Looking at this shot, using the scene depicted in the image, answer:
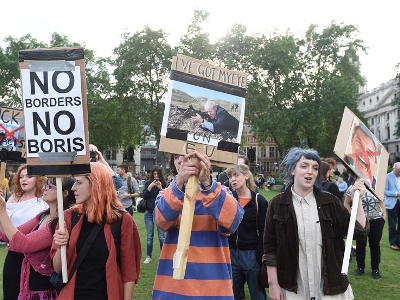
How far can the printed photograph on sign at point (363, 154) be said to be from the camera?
139 inches

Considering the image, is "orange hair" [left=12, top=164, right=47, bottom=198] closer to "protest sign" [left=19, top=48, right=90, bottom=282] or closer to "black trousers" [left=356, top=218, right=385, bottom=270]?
"protest sign" [left=19, top=48, right=90, bottom=282]

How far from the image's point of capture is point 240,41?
131ft

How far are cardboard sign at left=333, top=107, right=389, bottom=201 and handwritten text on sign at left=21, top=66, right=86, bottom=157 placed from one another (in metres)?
1.97

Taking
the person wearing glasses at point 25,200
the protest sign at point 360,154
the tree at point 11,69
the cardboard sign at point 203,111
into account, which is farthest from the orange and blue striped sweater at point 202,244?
the tree at point 11,69

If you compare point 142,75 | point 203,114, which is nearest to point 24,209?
point 203,114

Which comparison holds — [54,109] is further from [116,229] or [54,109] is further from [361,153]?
[361,153]

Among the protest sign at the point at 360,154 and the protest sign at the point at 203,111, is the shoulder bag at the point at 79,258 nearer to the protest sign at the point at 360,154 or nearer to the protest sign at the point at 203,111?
the protest sign at the point at 203,111

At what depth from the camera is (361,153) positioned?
3.68 m

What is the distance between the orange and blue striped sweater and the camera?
288cm

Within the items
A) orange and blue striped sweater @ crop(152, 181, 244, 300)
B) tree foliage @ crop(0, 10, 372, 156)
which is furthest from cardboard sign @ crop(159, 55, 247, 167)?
tree foliage @ crop(0, 10, 372, 156)

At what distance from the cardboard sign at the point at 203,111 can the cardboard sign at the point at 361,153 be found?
889mm

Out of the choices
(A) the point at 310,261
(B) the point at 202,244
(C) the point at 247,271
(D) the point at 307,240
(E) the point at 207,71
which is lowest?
(C) the point at 247,271

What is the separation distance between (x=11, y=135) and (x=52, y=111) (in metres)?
1.82

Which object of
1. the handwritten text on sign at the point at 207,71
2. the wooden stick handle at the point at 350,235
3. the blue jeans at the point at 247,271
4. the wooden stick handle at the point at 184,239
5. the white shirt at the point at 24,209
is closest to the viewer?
the wooden stick handle at the point at 184,239
